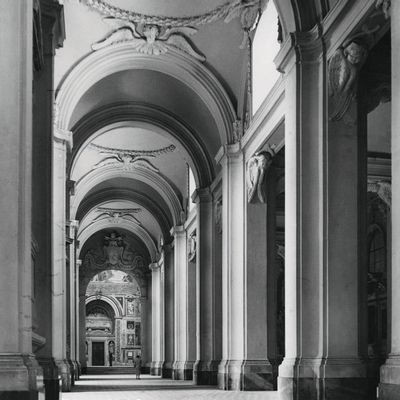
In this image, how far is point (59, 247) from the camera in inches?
599

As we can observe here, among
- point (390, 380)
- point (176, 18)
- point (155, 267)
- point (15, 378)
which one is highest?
point (176, 18)

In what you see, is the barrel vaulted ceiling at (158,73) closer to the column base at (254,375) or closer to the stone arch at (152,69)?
the stone arch at (152,69)

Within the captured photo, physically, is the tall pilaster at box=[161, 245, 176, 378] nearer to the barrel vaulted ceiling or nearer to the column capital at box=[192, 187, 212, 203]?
the barrel vaulted ceiling

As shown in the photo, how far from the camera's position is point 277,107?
566 inches

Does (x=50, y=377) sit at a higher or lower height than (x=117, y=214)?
lower

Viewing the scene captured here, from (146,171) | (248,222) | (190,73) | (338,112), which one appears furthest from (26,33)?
(146,171)

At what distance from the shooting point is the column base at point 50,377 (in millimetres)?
10062

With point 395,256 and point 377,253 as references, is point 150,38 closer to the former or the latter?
point 377,253

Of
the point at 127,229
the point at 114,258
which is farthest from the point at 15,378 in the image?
the point at 114,258

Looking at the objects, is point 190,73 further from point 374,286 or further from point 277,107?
point 374,286

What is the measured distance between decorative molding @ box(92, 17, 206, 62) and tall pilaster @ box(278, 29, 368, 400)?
6.21 meters

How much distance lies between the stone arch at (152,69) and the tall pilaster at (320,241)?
6.18 metres

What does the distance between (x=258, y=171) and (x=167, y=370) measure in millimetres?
16271

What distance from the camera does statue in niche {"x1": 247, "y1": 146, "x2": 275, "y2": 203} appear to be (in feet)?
52.5
